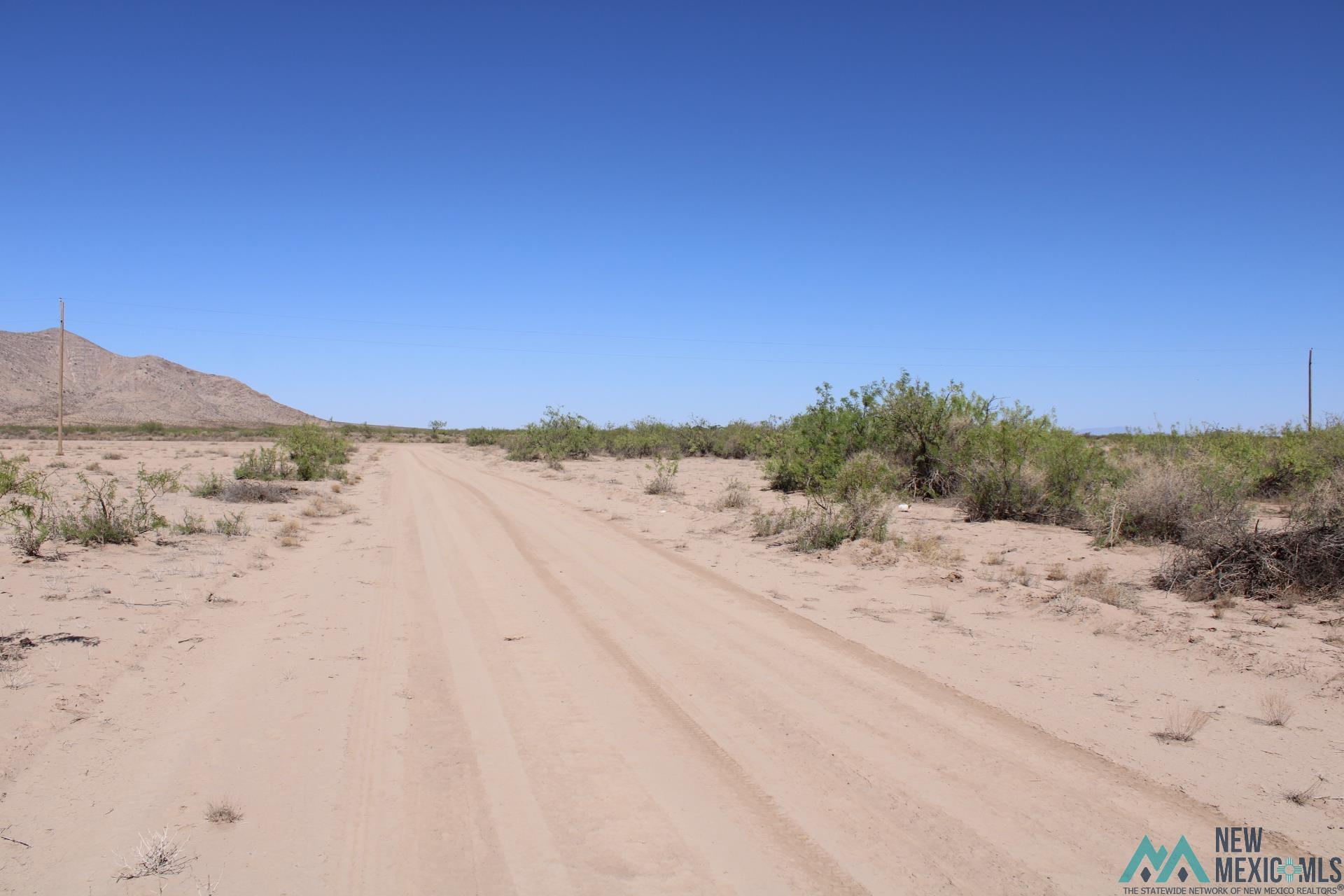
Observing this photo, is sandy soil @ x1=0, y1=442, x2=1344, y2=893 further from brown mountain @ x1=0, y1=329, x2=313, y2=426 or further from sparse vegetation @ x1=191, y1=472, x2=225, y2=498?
brown mountain @ x1=0, y1=329, x2=313, y2=426

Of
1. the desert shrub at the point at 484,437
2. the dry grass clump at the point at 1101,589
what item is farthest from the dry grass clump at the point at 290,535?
the desert shrub at the point at 484,437

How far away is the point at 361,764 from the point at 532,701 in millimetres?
1494

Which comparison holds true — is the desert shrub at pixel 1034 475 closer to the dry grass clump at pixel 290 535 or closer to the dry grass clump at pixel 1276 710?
the dry grass clump at pixel 1276 710

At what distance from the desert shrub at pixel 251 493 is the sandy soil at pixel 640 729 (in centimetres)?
928

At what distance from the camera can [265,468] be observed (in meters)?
27.5

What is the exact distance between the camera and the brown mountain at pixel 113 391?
110 metres

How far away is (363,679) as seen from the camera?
22.3 ft

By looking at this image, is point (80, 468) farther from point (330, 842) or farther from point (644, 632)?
point (330, 842)

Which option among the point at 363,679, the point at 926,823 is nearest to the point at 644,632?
the point at 363,679

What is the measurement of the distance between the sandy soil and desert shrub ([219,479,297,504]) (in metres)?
9.28

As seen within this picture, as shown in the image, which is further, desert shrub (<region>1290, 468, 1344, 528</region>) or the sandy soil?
desert shrub (<region>1290, 468, 1344, 528</region>)

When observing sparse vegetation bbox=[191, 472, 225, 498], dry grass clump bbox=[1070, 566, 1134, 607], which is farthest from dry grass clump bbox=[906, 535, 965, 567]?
sparse vegetation bbox=[191, 472, 225, 498]

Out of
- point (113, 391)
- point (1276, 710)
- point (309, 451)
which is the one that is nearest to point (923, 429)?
point (1276, 710)

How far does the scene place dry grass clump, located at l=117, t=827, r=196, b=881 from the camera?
3.81 metres
